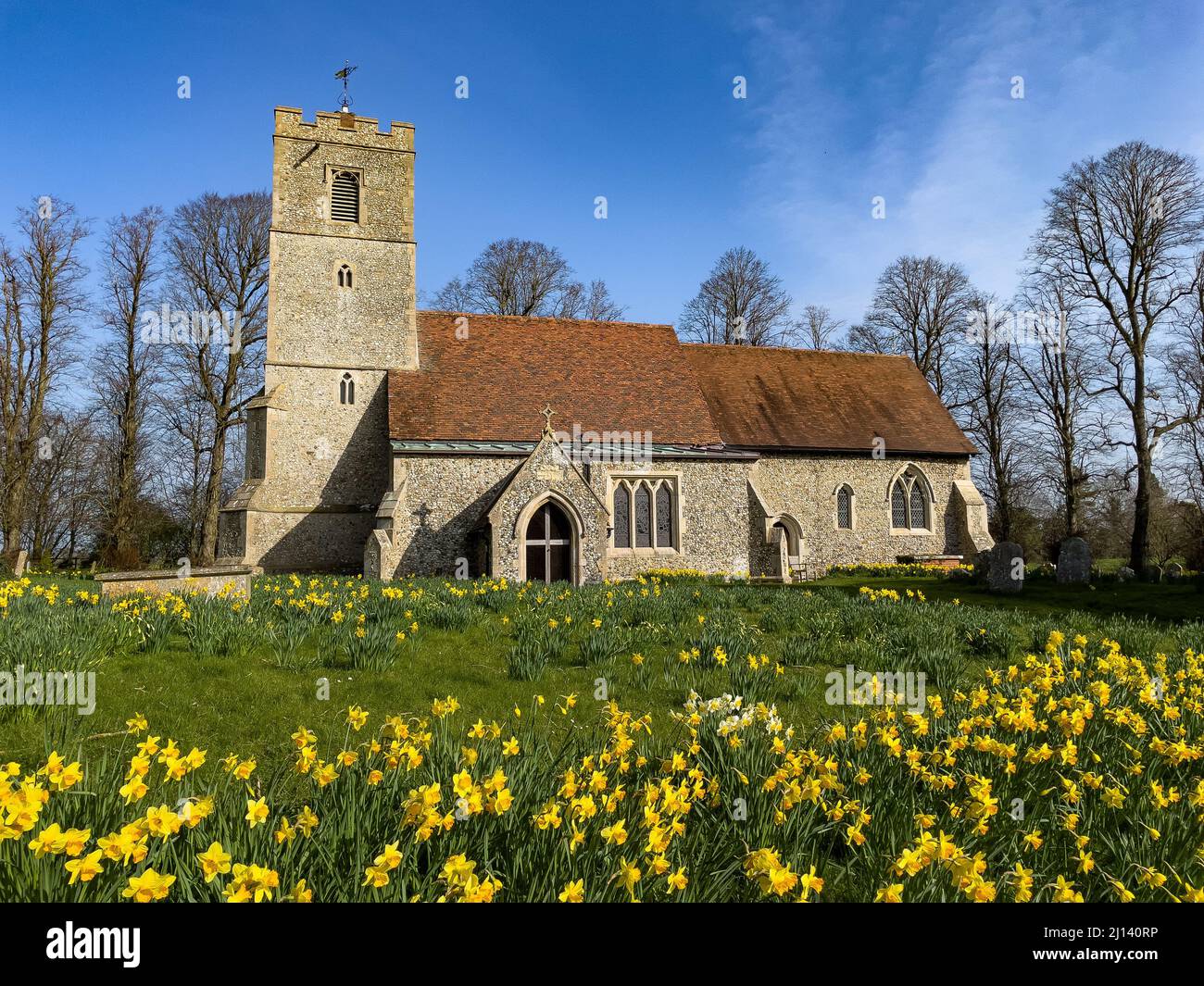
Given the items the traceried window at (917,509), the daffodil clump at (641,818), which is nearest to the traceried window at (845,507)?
the traceried window at (917,509)

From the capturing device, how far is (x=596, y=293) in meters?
42.2

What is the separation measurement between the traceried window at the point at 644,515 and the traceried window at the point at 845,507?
696cm

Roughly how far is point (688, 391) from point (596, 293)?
21771 millimetres

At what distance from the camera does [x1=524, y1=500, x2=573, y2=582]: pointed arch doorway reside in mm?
17938

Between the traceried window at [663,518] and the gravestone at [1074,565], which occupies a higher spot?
the traceried window at [663,518]

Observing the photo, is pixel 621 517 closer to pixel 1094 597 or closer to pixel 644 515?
pixel 644 515

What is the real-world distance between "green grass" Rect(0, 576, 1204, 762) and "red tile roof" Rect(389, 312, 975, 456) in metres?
11.6

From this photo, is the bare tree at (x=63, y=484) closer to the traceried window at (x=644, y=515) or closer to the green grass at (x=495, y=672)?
the traceried window at (x=644, y=515)

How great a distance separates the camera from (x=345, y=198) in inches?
886

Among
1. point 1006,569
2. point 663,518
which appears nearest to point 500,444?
point 663,518

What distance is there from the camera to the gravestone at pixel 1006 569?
47.5ft
